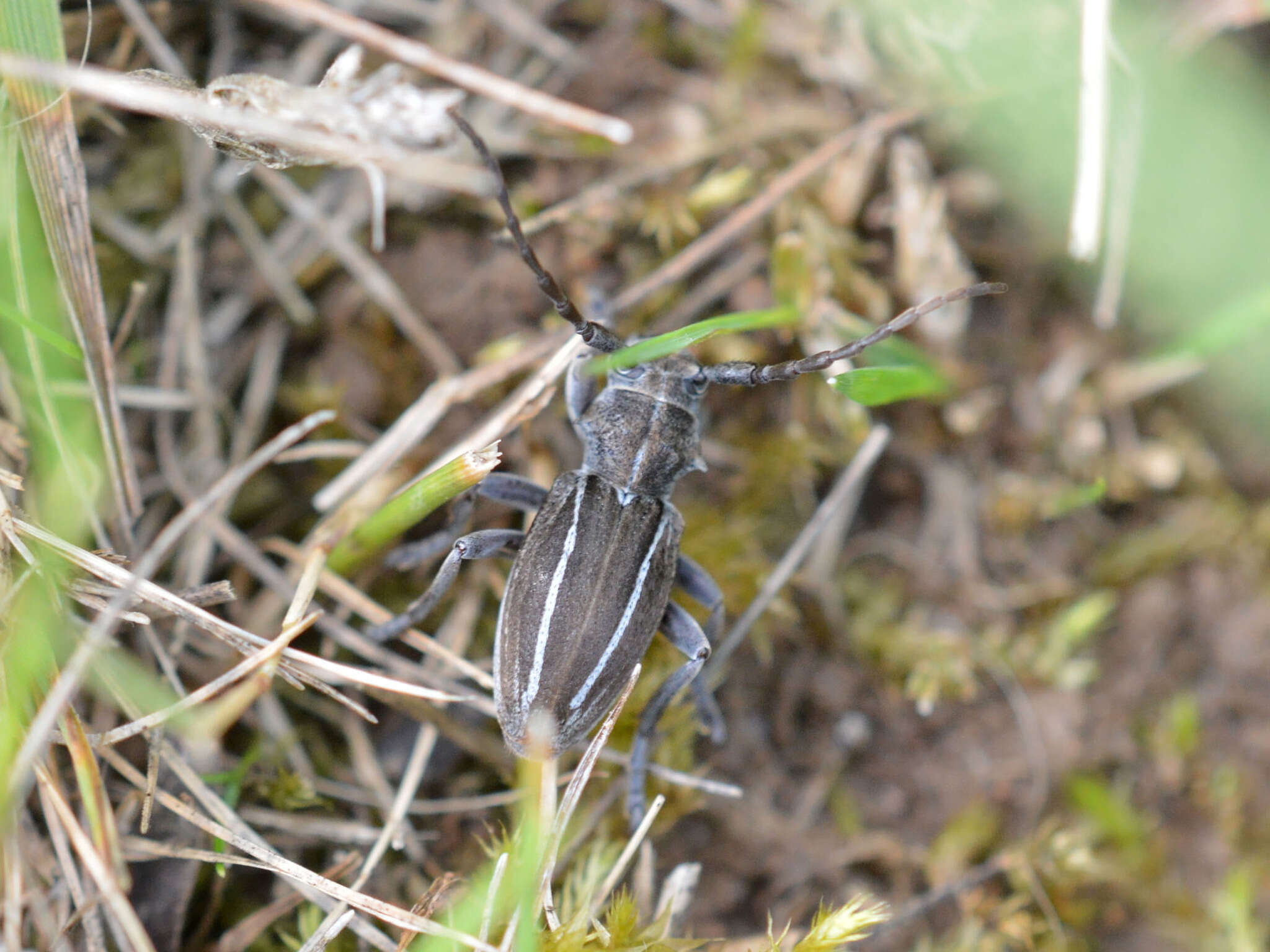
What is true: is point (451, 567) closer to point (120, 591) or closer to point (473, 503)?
point (473, 503)

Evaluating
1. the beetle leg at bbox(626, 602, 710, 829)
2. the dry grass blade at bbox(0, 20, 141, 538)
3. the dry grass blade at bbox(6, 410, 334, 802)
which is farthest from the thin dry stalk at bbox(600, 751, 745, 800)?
the dry grass blade at bbox(0, 20, 141, 538)

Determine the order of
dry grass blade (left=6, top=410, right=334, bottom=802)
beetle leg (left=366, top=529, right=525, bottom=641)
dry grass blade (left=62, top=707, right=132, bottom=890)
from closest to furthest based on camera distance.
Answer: dry grass blade (left=6, top=410, right=334, bottom=802), dry grass blade (left=62, top=707, right=132, bottom=890), beetle leg (left=366, top=529, right=525, bottom=641)

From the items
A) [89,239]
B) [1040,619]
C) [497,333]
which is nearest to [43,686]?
[89,239]

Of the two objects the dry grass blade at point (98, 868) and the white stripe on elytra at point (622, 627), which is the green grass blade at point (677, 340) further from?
the dry grass blade at point (98, 868)

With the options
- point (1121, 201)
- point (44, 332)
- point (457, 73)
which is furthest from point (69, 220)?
point (1121, 201)

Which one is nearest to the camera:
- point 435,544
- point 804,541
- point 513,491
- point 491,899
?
point 491,899

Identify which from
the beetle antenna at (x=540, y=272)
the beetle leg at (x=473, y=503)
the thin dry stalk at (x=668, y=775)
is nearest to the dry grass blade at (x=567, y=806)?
the thin dry stalk at (x=668, y=775)

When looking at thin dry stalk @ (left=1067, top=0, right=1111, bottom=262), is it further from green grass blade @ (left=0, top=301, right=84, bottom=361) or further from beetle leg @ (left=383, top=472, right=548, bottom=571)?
green grass blade @ (left=0, top=301, right=84, bottom=361)
